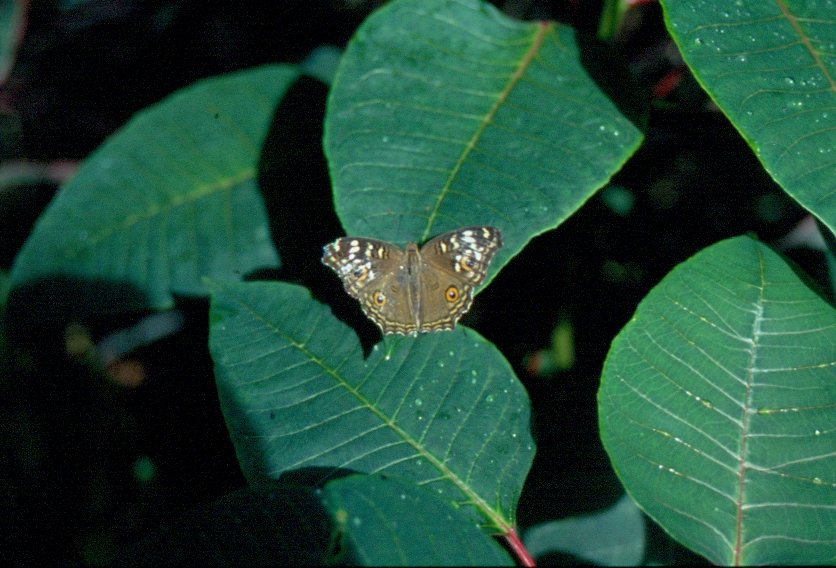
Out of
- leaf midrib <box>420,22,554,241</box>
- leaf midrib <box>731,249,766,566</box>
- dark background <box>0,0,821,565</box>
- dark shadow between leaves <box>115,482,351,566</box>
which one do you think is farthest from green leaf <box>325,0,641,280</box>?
dark shadow between leaves <box>115,482,351,566</box>

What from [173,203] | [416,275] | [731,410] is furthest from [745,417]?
[173,203]

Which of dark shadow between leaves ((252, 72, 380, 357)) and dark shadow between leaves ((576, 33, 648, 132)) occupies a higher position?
dark shadow between leaves ((576, 33, 648, 132))

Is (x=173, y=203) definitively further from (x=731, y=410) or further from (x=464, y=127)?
(x=731, y=410)

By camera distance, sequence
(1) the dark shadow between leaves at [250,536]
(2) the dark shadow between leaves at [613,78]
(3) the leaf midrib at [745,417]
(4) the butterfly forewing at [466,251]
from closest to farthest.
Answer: (1) the dark shadow between leaves at [250,536]
(3) the leaf midrib at [745,417]
(4) the butterfly forewing at [466,251]
(2) the dark shadow between leaves at [613,78]

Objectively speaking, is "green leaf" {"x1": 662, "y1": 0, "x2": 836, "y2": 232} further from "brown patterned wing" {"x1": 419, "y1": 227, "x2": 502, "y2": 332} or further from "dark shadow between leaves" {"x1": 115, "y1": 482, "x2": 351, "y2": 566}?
"dark shadow between leaves" {"x1": 115, "y1": 482, "x2": 351, "y2": 566}

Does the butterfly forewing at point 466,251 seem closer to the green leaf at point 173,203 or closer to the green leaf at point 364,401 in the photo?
the green leaf at point 364,401

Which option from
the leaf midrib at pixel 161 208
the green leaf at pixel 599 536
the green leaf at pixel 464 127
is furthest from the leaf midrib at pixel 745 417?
the leaf midrib at pixel 161 208
